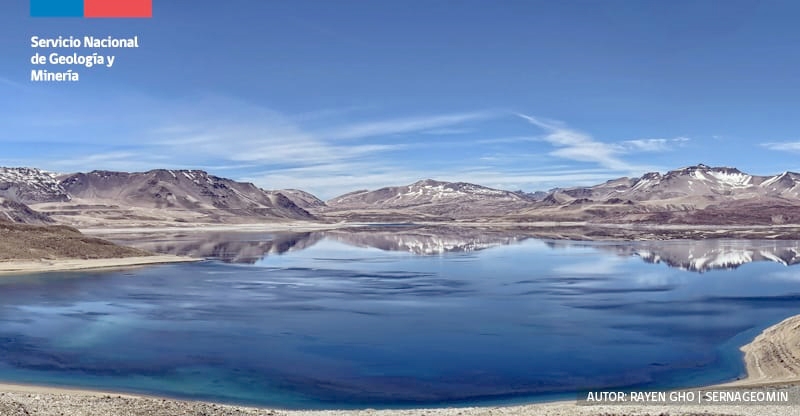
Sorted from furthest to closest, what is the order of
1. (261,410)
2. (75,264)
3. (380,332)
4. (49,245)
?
(49,245), (75,264), (380,332), (261,410)

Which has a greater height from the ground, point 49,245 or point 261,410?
point 49,245

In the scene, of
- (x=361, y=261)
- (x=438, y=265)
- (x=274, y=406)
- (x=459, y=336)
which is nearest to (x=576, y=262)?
(x=438, y=265)

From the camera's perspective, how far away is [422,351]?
4434cm

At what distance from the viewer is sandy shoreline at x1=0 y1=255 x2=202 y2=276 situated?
95938 mm

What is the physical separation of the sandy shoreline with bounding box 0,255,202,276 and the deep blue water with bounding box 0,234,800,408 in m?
7.17

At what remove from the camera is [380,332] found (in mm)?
51156

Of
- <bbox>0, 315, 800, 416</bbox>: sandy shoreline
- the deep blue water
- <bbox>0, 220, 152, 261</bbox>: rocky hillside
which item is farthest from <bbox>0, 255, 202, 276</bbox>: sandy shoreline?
<bbox>0, 315, 800, 416</bbox>: sandy shoreline

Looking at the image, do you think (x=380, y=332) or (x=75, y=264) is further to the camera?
(x=75, y=264)

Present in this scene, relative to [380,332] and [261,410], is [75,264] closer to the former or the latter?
[380,332]

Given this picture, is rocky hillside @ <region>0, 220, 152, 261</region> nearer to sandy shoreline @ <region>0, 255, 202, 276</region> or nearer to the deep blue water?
sandy shoreline @ <region>0, 255, 202, 276</region>

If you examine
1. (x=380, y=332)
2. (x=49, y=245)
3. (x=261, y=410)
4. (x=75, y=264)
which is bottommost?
(x=380, y=332)

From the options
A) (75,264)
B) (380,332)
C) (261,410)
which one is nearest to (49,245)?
(75,264)

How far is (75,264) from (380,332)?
→ 71.7 metres

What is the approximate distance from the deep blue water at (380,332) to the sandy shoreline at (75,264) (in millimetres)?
7166
